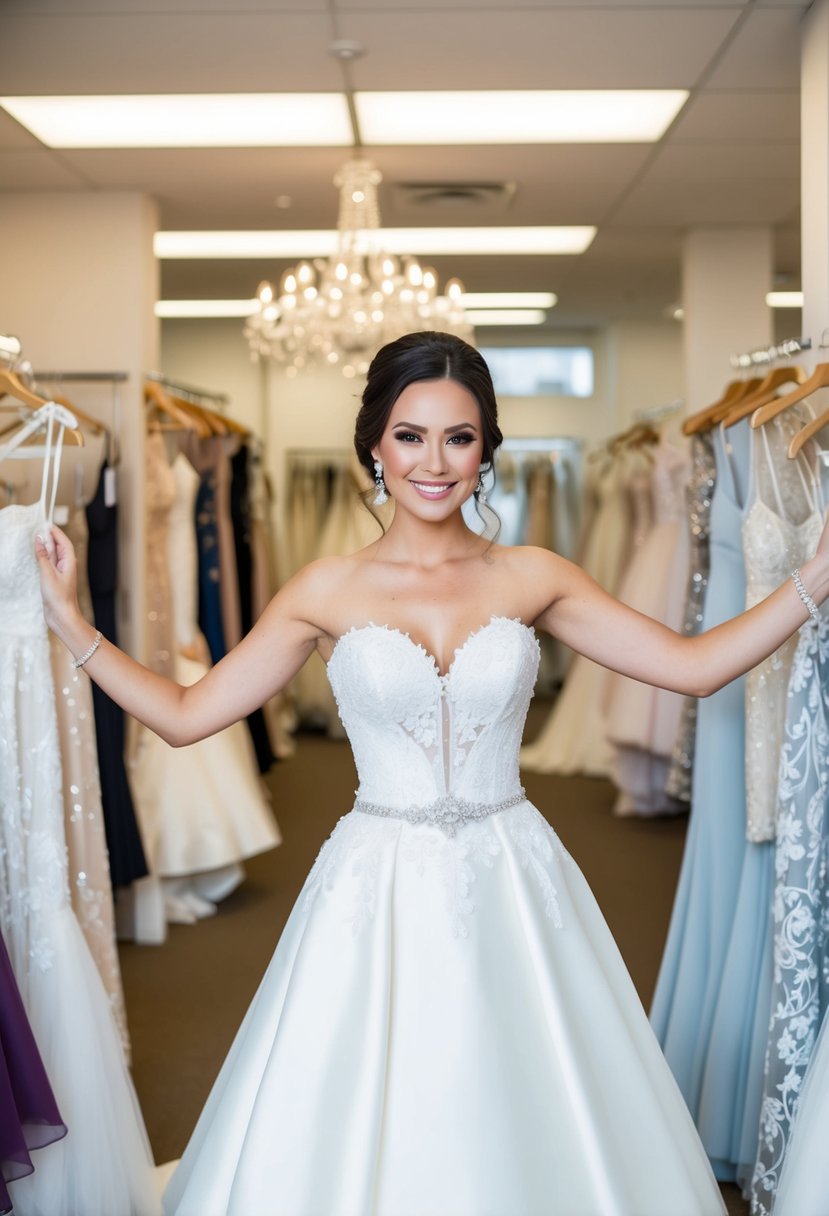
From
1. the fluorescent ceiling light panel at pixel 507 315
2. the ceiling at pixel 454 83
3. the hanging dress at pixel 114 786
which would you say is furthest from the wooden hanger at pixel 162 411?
the fluorescent ceiling light panel at pixel 507 315

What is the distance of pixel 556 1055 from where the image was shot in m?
1.89

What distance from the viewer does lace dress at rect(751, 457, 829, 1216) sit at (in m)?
2.54

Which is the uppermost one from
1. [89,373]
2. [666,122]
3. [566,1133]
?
[666,122]

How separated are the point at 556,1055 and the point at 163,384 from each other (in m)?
3.95

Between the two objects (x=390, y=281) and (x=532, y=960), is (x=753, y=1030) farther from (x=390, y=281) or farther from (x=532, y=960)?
(x=390, y=281)

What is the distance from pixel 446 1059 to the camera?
185cm

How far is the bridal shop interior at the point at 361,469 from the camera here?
105 inches

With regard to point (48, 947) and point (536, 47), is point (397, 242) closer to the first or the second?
point (536, 47)

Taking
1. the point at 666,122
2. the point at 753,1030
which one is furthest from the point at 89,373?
the point at 753,1030

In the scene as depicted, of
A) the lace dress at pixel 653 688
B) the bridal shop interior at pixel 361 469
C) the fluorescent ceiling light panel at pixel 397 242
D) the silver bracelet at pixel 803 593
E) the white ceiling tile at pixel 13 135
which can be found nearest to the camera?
the silver bracelet at pixel 803 593

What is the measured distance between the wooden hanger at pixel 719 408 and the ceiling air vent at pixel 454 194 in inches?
80.5

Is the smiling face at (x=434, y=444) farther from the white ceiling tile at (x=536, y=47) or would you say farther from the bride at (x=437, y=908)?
the white ceiling tile at (x=536, y=47)

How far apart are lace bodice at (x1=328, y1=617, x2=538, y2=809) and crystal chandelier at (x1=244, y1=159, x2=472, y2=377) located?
10.6 ft

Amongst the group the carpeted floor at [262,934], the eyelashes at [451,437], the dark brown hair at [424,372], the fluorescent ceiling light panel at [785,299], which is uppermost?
the fluorescent ceiling light panel at [785,299]
